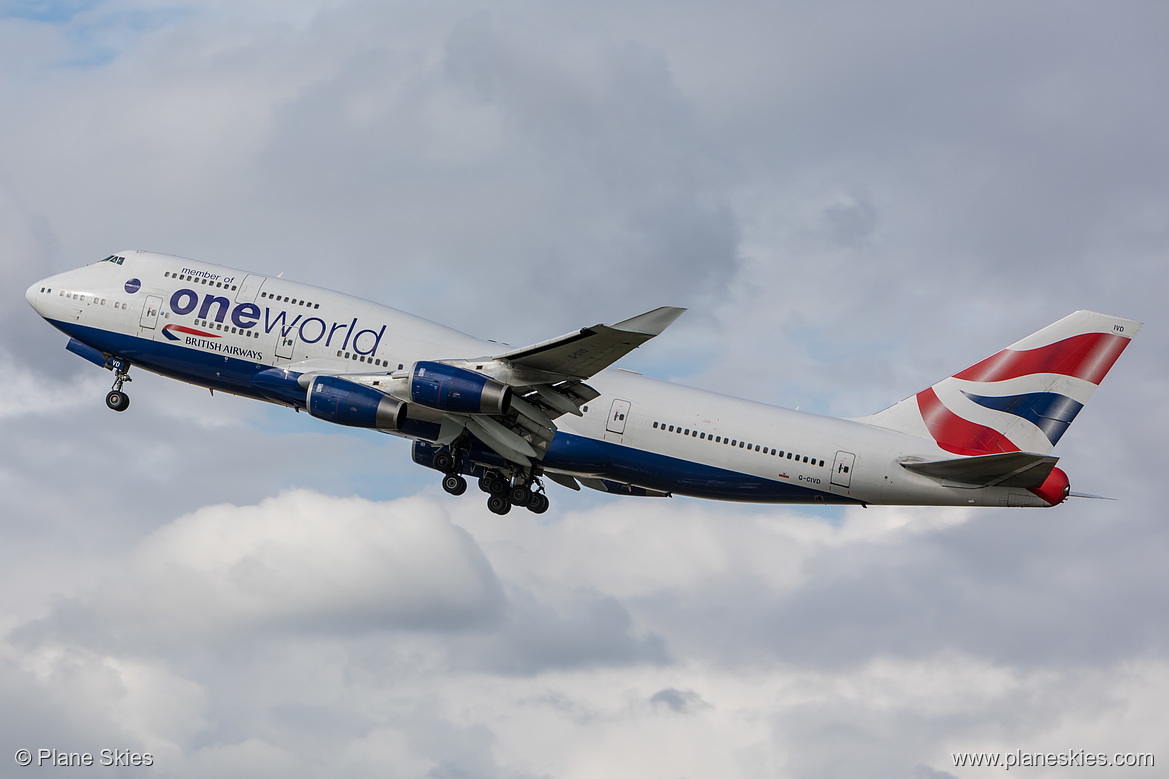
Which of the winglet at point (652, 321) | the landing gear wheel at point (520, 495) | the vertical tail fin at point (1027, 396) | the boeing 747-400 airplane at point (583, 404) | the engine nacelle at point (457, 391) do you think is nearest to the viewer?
the winglet at point (652, 321)

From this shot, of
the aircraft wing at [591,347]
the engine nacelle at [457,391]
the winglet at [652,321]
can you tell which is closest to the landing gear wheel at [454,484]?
the engine nacelle at [457,391]

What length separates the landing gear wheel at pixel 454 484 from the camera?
3997cm

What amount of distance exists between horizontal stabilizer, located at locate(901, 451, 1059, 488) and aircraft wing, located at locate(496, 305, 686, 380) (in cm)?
1137

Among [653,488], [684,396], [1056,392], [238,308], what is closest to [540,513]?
[653,488]

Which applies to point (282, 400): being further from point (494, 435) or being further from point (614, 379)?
point (614, 379)

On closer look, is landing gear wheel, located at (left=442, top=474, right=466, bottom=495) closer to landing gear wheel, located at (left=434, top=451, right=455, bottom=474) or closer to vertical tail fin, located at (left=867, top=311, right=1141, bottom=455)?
landing gear wheel, located at (left=434, top=451, right=455, bottom=474)

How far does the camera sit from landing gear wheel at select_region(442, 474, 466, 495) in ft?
131

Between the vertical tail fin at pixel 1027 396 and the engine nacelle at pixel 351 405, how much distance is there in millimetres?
17944

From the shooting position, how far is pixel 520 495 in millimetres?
41062

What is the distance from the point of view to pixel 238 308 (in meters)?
39.5

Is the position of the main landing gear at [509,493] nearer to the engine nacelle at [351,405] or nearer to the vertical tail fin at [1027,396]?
the engine nacelle at [351,405]

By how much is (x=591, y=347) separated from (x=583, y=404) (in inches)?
164

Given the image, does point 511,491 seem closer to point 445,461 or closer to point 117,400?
point 445,461

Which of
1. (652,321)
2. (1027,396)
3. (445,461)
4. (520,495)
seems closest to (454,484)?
(445,461)
